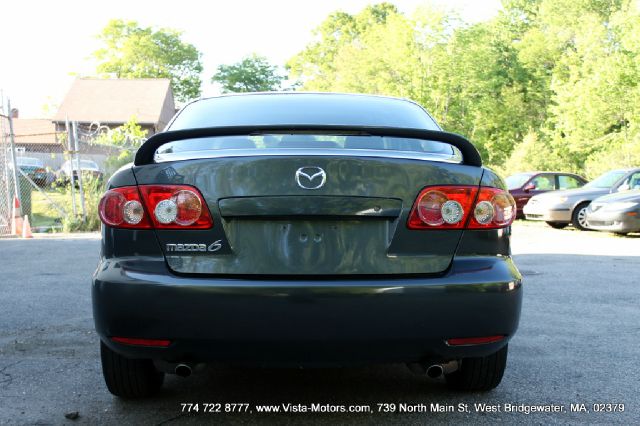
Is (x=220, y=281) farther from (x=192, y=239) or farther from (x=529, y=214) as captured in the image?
(x=529, y=214)

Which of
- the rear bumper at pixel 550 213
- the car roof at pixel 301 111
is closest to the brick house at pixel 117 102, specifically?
Result: the rear bumper at pixel 550 213

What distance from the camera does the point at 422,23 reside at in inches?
1480

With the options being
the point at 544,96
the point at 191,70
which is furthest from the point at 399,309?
the point at 191,70

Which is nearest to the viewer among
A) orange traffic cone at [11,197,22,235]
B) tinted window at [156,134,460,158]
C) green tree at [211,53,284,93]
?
tinted window at [156,134,460,158]

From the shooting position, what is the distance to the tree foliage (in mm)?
26438

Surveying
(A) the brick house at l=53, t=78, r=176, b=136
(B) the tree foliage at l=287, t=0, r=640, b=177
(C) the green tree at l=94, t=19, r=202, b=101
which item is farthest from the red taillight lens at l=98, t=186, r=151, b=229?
(C) the green tree at l=94, t=19, r=202, b=101

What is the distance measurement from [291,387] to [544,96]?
42857 millimetres

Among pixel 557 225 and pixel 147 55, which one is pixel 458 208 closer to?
pixel 557 225

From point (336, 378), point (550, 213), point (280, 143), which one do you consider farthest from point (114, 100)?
point (280, 143)

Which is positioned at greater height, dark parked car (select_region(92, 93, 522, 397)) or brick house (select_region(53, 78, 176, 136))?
brick house (select_region(53, 78, 176, 136))

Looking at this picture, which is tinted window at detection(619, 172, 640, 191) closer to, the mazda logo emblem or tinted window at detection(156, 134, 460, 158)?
tinted window at detection(156, 134, 460, 158)

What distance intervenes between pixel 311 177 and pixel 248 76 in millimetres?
66409

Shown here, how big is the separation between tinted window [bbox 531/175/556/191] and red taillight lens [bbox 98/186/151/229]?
16520 millimetres

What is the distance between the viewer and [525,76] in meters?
43.6
